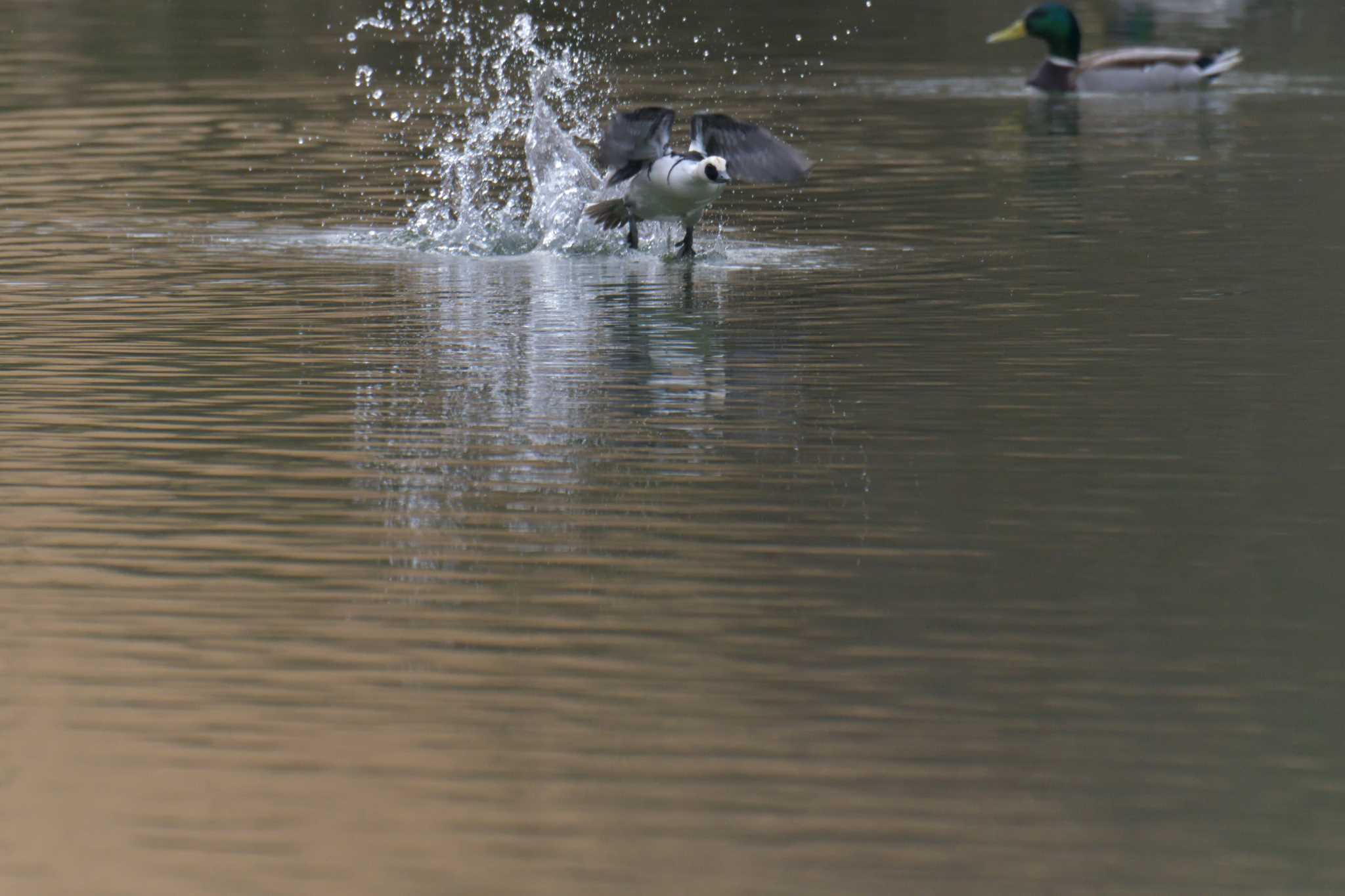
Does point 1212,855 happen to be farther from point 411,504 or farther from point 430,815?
point 411,504

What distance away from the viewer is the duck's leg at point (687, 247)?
1500 centimetres

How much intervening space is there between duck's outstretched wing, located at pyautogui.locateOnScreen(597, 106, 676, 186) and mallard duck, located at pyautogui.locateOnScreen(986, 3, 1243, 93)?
12.7m

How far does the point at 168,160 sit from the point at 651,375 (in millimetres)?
9995

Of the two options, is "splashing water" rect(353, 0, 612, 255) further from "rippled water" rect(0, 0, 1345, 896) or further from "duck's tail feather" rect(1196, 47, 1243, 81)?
"duck's tail feather" rect(1196, 47, 1243, 81)

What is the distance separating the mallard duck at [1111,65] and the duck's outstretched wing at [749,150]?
40.4 feet

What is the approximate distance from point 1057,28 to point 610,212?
12.7 metres

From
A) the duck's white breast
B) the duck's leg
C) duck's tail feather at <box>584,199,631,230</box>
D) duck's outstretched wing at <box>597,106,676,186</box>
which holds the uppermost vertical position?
duck's outstretched wing at <box>597,106,676,186</box>

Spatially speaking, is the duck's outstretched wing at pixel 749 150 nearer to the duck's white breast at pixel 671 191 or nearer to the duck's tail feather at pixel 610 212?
the duck's white breast at pixel 671 191

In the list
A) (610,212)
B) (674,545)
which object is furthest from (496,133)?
(674,545)

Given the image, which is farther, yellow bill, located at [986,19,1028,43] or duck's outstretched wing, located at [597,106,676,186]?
yellow bill, located at [986,19,1028,43]

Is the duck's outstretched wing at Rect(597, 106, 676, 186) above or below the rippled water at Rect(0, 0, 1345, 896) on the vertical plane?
above

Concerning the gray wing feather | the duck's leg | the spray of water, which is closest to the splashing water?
the spray of water

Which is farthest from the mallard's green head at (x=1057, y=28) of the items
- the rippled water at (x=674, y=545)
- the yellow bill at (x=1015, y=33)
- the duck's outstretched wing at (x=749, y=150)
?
the duck's outstretched wing at (x=749, y=150)

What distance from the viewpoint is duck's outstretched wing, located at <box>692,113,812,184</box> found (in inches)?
581
